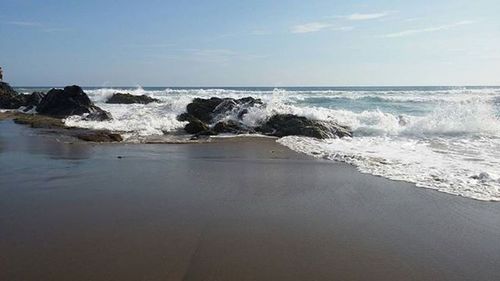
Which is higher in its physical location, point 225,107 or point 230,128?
point 225,107

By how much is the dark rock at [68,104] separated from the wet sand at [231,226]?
1340cm

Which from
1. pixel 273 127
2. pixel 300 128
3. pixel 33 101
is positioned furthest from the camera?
pixel 33 101

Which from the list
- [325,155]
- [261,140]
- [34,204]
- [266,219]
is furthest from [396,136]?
[34,204]

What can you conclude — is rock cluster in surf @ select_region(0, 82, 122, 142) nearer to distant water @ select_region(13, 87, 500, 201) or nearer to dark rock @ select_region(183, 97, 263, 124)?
distant water @ select_region(13, 87, 500, 201)

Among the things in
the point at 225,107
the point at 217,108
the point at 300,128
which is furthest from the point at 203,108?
the point at 300,128

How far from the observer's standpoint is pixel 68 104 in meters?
22.8

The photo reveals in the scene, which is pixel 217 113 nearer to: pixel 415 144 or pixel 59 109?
pixel 59 109

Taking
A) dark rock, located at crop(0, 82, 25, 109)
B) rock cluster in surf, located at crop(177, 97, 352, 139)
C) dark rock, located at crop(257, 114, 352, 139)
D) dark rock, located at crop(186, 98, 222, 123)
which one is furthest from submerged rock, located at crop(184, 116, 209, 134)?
dark rock, located at crop(0, 82, 25, 109)

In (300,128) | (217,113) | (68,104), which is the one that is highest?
(68,104)

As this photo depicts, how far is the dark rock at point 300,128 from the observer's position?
15.1 m

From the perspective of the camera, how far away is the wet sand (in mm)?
3992

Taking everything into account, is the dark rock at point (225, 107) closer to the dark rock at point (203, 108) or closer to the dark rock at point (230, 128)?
the dark rock at point (203, 108)

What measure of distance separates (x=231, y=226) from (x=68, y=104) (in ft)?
65.6

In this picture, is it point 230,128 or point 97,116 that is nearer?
point 230,128
